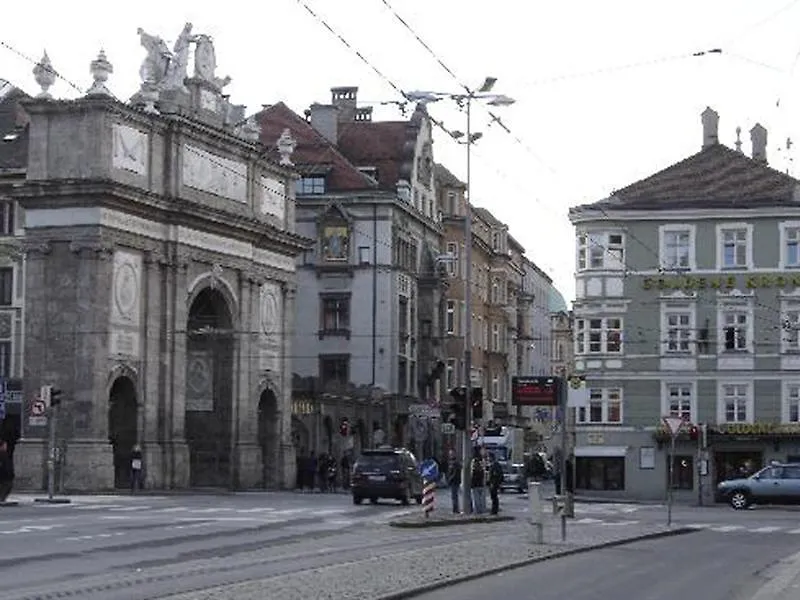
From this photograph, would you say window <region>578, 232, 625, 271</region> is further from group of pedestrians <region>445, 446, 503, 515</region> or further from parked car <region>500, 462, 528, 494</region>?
group of pedestrians <region>445, 446, 503, 515</region>

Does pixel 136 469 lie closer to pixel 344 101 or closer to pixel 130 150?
pixel 130 150

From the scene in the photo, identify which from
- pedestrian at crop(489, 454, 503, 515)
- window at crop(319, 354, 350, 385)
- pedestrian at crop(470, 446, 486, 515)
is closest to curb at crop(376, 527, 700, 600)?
pedestrian at crop(489, 454, 503, 515)

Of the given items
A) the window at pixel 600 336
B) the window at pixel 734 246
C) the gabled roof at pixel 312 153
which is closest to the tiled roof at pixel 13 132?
the gabled roof at pixel 312 153

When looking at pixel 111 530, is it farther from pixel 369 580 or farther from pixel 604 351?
pixel 604 351

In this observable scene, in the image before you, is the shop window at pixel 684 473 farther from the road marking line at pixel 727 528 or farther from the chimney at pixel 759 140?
the road marking line at pixel 727 528

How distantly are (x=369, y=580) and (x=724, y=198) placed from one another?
5519cm

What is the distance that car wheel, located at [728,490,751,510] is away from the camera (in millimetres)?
56844

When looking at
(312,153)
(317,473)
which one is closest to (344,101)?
(312,153)

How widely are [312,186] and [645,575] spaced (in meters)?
68.4

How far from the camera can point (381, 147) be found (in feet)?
313

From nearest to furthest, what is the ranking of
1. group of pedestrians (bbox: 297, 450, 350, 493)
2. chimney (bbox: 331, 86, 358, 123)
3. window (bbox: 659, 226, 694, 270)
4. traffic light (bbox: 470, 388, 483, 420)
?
1. traffic light (bbox: 470, 388, 483, 420)
2. group of pedestrians (bbox: 297, 450, 350, 493)
3. window (bbox: 659, 226, 694, 270)
4. chimney (bbox: 331, 86, 358, 123)

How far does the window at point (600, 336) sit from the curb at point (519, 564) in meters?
33.9

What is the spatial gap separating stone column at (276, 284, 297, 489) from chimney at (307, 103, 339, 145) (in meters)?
20.7

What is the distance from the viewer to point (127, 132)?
207 feet
